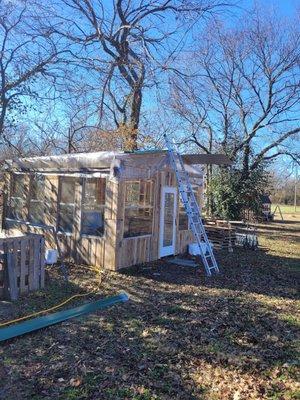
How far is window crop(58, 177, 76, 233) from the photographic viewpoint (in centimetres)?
1109

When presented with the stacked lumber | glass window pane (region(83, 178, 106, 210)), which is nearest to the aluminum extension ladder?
glass window pane (region(83, 178, 106, 210))

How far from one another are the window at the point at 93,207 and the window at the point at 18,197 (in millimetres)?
2746

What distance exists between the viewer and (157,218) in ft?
37.9

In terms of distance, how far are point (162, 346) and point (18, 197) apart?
8.72 m

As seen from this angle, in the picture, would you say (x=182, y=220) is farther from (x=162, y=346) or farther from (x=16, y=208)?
(x=162, y=346)

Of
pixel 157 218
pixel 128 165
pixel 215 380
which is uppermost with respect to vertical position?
pixel 128 165

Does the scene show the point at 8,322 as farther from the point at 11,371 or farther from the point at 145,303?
the point at 145,303

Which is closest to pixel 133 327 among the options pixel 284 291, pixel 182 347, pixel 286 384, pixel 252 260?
pixel 182 347

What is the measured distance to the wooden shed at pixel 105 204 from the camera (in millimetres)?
10234

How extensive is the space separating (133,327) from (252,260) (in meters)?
7.59

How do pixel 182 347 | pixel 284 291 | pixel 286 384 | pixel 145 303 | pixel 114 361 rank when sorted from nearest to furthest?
pixel 286 384
pixel 114 361
pixel 182 347
pixel 145 303
pixel 284 291

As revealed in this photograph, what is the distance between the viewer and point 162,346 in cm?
546

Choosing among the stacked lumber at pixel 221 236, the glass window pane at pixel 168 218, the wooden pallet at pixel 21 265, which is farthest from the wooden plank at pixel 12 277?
the stacked lumber at pixel 221 236

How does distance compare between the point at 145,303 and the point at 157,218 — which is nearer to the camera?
the point at 145,303
